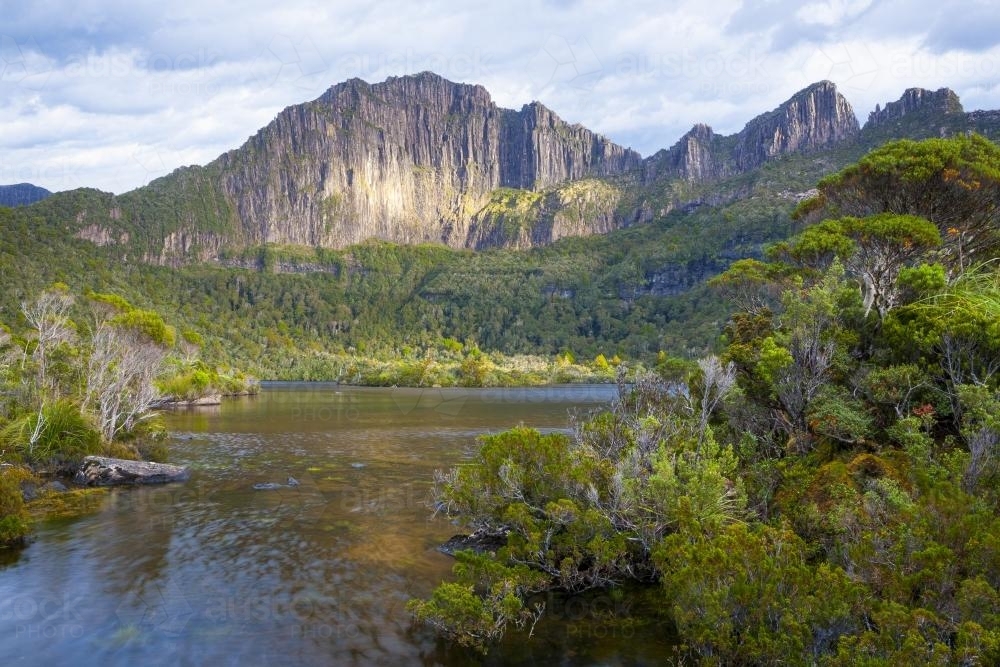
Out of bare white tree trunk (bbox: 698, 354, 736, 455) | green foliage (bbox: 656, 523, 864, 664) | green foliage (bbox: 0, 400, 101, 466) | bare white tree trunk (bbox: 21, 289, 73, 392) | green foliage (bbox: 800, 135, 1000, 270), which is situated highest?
green foliage (bbox: 800, 135, 1000, 270)

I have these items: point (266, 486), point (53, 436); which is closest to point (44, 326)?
point (53, 436)

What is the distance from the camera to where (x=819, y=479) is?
14.6 m

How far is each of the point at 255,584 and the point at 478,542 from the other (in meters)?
5.94

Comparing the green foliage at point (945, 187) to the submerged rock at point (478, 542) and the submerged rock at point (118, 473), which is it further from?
the submerged rock at point (118, 473)

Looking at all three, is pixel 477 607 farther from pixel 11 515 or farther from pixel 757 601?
pixel 11 515

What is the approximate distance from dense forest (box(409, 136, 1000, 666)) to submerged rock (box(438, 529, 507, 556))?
90mm

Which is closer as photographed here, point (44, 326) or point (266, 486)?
point (266, 486)

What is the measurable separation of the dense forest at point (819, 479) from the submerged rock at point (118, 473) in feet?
57.4

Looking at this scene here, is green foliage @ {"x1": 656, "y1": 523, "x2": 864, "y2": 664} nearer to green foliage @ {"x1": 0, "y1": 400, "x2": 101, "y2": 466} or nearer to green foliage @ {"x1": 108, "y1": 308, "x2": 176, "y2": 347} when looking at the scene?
green foliage @ {"x1": 0, "y1": 400, "x2": 101, "y2": 466}

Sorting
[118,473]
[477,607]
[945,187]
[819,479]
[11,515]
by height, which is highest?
[945,187]

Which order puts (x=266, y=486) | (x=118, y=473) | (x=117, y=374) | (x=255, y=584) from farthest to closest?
(x=117, y=374) < (x=266, y=486) < (x=118, y=473) < (x=255, y=584)

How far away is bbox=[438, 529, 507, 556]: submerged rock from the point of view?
16375mm

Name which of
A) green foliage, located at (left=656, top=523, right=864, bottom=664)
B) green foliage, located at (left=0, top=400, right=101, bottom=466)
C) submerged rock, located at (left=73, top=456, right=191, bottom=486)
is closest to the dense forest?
green foliage, located at (left=656, top=523, right=864, bottom=664)

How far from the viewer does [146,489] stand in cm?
2617
